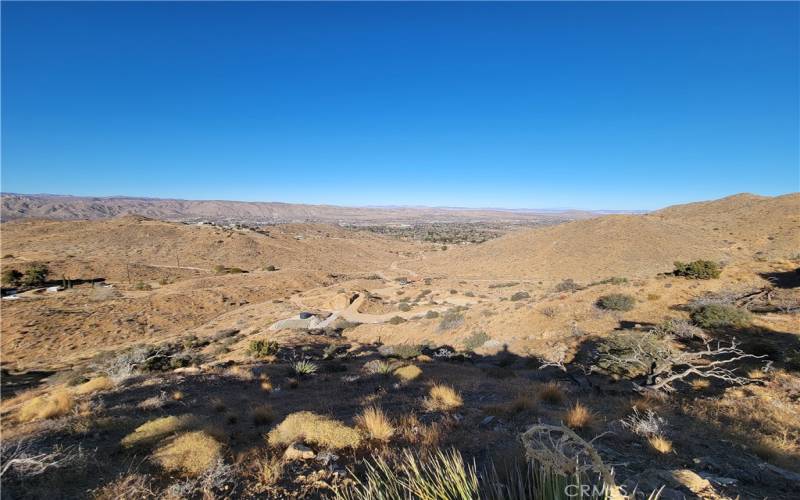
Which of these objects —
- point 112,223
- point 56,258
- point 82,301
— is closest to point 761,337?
point 82,301

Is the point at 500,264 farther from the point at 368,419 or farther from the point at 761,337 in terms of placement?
the point at 368,419

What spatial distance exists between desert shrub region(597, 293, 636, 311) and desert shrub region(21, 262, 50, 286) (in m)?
50.6

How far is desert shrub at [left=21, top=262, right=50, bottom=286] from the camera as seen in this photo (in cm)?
3450

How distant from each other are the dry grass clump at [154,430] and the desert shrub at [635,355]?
9142mm

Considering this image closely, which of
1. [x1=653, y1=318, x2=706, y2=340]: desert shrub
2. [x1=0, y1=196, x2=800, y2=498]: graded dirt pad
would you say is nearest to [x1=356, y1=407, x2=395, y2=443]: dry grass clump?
[x1=0, y1=196, x2=800, y2=498]: graded dirt pad

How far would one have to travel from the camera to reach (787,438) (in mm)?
5195

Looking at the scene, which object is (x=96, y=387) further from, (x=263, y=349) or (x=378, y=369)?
(x=378, y=369)

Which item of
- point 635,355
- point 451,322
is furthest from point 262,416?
point 451,322

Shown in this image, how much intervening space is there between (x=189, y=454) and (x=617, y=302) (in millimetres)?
16831

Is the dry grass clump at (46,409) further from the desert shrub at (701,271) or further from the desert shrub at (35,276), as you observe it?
the desert shrub at (35,276)

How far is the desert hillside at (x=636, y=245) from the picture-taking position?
113 feet

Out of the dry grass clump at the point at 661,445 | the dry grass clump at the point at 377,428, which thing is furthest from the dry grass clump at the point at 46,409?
the dry grass clump at the point at 661,445

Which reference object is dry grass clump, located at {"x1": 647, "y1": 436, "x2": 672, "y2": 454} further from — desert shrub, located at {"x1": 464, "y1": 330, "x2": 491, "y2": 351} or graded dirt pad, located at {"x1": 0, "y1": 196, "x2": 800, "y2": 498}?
desert shrub, located at {"x1": 464, "y1": 330, "x2": 491, "y2": 351}

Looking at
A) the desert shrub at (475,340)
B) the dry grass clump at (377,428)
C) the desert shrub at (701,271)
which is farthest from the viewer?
the desert shrub at (701,271)
